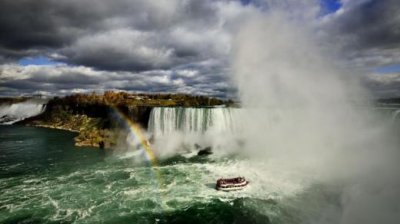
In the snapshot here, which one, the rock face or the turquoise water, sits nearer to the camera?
the turquoise water

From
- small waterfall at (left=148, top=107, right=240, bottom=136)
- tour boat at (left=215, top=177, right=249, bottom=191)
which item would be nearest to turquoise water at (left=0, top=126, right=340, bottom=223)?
tour boat at (left=215, top=177, right=249, bottom=191)

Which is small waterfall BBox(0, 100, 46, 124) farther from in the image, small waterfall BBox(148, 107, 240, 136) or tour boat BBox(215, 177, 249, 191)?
tour boat BBox(215, 177, 249, 191)

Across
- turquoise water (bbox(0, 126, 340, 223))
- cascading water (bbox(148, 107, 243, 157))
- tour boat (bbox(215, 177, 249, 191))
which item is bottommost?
turquoise water (bbox(0, 126, 340, 223))

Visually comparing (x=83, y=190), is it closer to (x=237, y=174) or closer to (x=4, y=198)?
(x=4, y=198)

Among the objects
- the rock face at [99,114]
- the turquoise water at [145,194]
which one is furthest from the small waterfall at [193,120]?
the turquoise water at [145,194]

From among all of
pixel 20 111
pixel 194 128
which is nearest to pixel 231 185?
pixel 194 128

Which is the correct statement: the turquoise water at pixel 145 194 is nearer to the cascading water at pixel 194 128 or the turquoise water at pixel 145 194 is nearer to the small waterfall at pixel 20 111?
the cascading water at pixel 194 128

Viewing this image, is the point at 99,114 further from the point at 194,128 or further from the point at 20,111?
the point at 20,111
